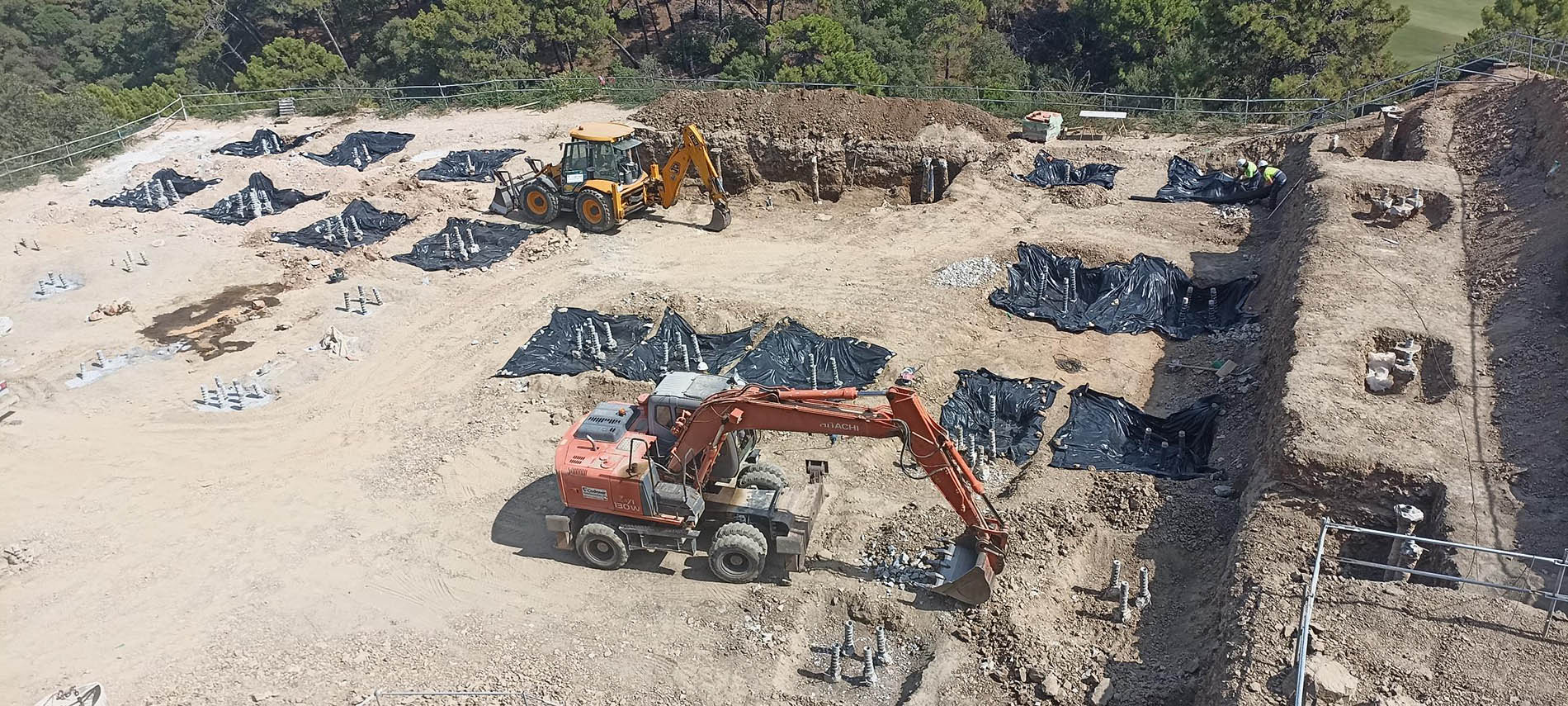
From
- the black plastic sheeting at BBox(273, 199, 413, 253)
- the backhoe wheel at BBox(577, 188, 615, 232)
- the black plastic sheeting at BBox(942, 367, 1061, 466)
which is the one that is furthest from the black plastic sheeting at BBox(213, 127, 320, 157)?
the black plastic sheeting at BBox(942, 367, 1061, 466)

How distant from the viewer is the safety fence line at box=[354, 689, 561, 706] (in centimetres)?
1055

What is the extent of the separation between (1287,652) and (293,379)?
17239 millimetres

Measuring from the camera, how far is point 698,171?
80.0 ft

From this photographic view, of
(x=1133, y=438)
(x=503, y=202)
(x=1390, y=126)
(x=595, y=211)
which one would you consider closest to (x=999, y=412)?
(x=1133, y=438)

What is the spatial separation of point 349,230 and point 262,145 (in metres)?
9.82

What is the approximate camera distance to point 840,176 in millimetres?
27125

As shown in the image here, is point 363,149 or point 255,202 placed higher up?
point 363,149

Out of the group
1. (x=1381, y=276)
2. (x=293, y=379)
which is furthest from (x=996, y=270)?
(x=293, y=379)

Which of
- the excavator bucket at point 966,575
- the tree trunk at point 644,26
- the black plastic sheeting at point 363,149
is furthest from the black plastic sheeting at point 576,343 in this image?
the tree trunk at point 644,26

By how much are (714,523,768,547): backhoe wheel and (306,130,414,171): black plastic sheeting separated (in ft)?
75.5

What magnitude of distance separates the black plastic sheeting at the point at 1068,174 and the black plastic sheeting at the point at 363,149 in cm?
2085

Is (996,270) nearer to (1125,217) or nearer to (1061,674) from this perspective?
(1125,217)

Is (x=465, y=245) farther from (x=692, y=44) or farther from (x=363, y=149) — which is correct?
(x=692, y=44)

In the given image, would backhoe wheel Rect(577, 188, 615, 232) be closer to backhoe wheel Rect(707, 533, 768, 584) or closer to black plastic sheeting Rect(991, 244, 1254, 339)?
black plastic sheeting Rect(991, 244, 1254, 339)
